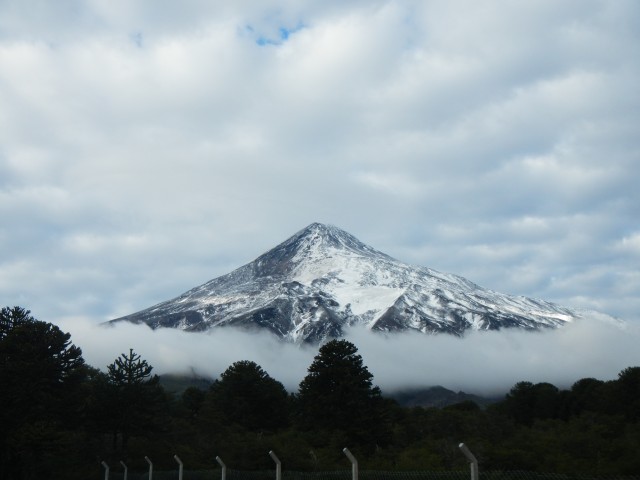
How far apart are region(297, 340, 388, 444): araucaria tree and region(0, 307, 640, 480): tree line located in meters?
0.08

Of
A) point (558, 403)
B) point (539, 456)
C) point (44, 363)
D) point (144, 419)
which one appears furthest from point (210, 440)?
point (558, 403)

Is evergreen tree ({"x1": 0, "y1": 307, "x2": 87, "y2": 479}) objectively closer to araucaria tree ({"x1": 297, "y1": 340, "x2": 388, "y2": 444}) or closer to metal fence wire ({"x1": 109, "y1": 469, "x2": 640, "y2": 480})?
metal fence wire ({"x1": 109, "y1": 469, "x2": 640, "y2": 480})

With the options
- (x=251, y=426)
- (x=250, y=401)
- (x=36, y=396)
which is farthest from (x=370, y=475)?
(x=250, y=401)

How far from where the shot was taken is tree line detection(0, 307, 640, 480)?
31766mm

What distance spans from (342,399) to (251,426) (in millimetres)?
14060

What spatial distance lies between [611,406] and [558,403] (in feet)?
51.2

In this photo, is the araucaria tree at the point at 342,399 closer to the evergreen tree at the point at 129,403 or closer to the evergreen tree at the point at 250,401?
the evergreen tree at the point at 250,401

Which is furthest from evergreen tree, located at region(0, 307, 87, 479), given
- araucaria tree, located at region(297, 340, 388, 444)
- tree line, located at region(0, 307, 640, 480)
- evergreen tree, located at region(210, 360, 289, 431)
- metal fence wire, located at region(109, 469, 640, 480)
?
evergreen tree, located at region(210, 360, 289, 431)

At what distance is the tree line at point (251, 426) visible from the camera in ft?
104

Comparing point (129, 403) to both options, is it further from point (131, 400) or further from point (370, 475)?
point (370, 475)

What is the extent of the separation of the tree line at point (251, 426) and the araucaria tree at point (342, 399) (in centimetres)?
8

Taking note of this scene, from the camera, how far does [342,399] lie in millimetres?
54062

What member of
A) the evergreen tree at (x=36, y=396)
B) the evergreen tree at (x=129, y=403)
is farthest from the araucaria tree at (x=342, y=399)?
the evergreen tree at (x=36, y=396)

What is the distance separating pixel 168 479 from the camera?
74.8 feet
